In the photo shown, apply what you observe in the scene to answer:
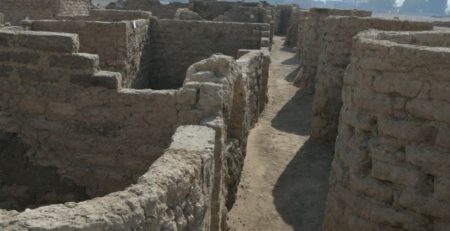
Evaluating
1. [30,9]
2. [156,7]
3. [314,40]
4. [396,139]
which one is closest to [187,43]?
[314,40]

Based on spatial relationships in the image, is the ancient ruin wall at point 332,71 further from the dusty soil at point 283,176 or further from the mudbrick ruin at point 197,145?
the mudbrick ruin at point 197,145

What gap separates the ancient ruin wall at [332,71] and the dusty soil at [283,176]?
456 mm

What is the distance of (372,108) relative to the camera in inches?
200

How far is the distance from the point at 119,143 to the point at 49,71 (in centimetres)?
124

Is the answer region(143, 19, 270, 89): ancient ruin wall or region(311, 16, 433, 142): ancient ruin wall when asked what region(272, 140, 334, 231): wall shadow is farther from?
region(143, 19, 270, 89): ancient ruin wall

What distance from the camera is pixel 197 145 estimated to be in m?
4.39

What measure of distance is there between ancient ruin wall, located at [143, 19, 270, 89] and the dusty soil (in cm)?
212

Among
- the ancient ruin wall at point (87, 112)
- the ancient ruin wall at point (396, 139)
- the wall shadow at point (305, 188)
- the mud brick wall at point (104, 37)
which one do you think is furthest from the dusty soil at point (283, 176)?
the mud brick wall at point (104, 37)

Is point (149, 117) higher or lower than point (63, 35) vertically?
lower

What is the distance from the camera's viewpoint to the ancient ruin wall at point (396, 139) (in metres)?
4.66

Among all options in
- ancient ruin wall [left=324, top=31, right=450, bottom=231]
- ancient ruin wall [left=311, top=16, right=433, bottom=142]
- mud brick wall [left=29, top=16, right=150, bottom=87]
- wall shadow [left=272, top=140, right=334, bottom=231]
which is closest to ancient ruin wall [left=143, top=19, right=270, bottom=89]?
ancient ruin wall [left=311, top=16, right=433, bottom=142]

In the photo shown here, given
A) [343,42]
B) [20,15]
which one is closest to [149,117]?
[343,42]

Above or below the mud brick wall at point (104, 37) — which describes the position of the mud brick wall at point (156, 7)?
above

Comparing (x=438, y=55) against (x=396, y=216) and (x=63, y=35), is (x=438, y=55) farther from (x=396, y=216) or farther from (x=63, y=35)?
(x=63, y=35)
